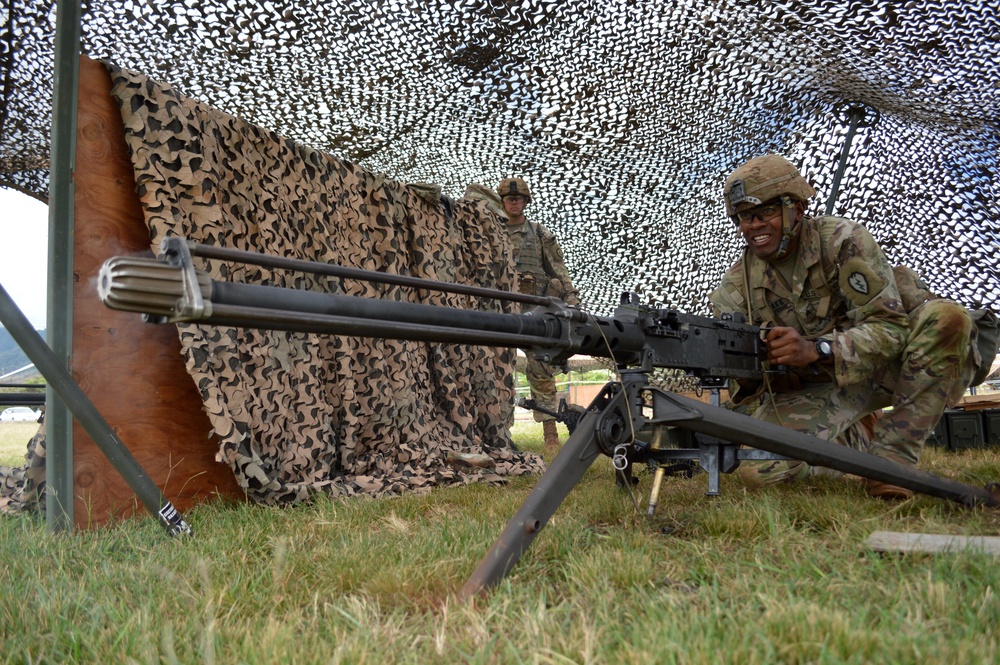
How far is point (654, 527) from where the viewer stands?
255 centimetres

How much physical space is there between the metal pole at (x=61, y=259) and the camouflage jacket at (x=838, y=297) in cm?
335

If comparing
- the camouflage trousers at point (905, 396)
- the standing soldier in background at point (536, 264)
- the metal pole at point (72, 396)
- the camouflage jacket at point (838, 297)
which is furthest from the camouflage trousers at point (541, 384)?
the metal pole at point (72, 396)

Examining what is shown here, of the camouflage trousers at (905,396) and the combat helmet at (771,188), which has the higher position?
the combat helmet at (771,188)

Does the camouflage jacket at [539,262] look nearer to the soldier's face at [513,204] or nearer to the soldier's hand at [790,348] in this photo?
the soldier's face at [513,204]

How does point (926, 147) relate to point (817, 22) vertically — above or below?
below

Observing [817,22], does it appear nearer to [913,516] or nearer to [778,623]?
Result: [913,516]

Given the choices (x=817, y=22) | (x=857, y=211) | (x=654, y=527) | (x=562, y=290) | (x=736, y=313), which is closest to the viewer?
(x=654, y=527)

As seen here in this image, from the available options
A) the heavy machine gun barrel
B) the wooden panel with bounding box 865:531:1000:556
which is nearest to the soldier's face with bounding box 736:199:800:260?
the heavy machine gun barrel

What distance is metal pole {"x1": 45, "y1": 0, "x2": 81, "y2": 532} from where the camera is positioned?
2.60 metres

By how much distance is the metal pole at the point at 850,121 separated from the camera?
19.3 feet

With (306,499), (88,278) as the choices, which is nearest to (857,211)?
(306,499)

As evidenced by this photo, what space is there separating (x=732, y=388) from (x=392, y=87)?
3637 mm

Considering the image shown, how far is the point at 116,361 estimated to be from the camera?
2889 mm

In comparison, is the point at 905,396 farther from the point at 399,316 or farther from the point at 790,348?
the point at 399,316
